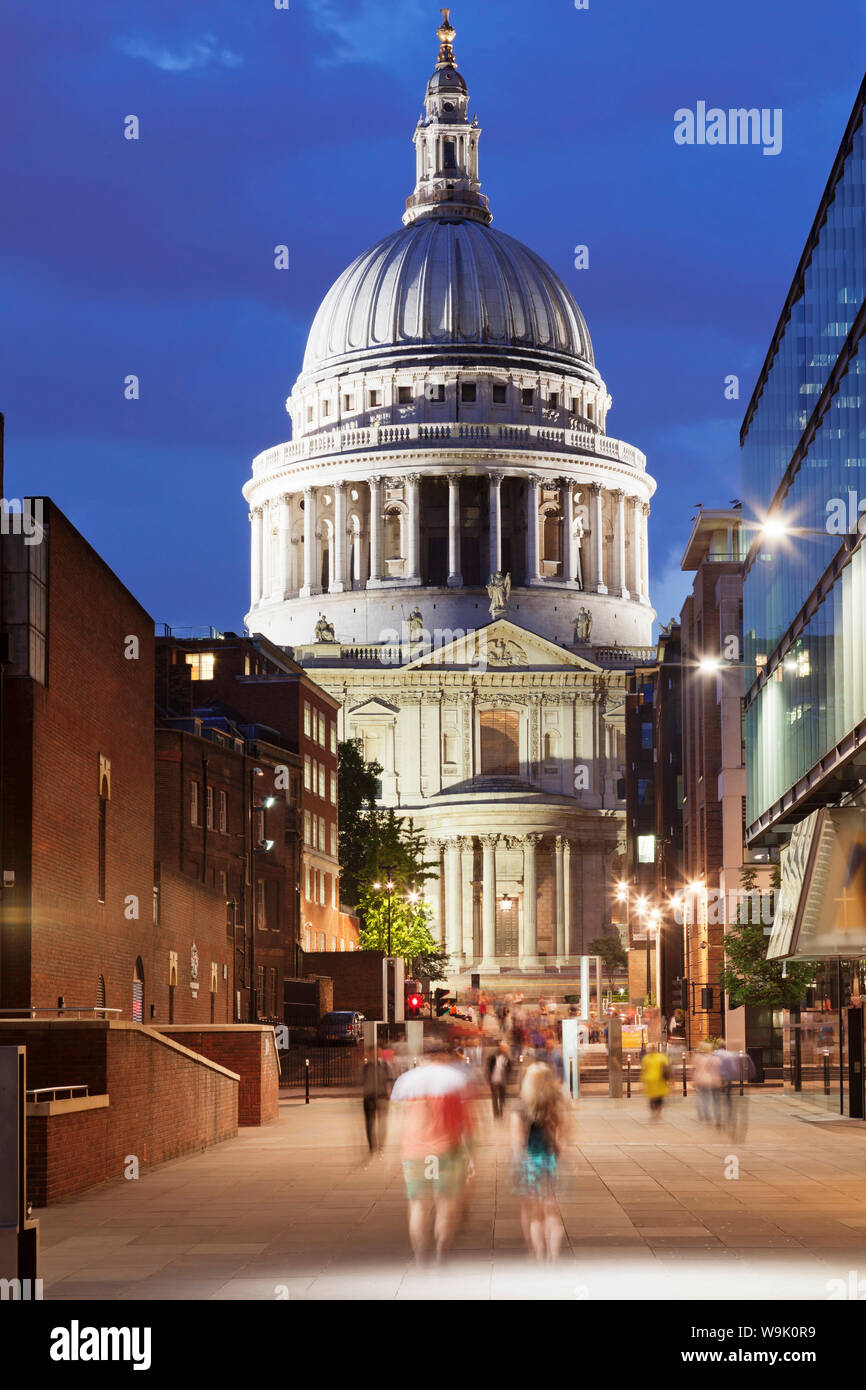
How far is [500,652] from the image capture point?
6403 inches

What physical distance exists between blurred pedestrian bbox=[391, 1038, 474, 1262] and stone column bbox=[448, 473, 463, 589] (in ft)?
498

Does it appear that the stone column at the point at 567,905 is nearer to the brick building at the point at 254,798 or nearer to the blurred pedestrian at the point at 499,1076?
the brick building at the point at 254,798

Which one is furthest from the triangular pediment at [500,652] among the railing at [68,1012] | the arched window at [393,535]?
the railing at [68,1012]

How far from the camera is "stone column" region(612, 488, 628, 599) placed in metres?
181

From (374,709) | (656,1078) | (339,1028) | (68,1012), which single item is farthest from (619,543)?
(68,1012)

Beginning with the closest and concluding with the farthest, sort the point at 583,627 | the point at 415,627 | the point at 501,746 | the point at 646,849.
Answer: the point at 646,849, the point at 501,746, the point at 415,627, the point at 583,627

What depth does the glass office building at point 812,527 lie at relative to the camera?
3850cm

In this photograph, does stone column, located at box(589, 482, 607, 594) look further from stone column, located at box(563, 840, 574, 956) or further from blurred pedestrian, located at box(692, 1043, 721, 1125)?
blurred pedestrian, located at box(692, 1043, 721, 1125)

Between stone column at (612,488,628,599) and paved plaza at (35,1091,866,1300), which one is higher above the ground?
stone column at (612,488,628,599)

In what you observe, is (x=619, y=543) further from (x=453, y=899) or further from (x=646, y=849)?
(x=646, y=849)

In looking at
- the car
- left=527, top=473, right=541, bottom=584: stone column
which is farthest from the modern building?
left=527, top=473, right=541, bottom=584: stone column

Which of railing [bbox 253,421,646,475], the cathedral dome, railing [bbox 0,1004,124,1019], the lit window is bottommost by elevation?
railing [bbox 0,1004,124,1019]

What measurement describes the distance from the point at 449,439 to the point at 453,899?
3925cm
